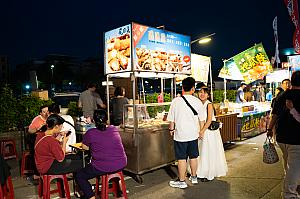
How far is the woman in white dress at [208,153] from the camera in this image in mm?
5430

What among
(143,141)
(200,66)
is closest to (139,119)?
(143,141)

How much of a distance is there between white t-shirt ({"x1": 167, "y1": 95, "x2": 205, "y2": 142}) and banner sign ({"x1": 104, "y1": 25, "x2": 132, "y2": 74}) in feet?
4.12

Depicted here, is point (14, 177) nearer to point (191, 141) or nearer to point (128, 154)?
point (128, 154)

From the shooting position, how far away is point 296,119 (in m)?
3.74

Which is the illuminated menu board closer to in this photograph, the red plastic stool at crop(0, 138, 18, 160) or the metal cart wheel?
the metal cart wheel

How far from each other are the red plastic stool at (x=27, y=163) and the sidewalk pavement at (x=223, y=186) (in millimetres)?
177

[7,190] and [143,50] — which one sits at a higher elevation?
[143,50]

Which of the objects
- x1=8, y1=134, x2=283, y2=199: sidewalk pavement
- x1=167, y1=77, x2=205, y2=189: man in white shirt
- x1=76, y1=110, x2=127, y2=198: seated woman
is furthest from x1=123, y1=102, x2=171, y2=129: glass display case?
x1=76, y1=110, x2=127, y2=198: seated woman

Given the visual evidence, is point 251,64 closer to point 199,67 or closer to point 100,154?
point 199,67

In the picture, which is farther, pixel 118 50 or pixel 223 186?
pixel 118 50

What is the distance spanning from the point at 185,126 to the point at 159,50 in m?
1.90

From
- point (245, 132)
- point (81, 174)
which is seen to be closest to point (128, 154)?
point (81, 174)

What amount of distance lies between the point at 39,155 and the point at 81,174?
686mm

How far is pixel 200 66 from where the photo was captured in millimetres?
9734
